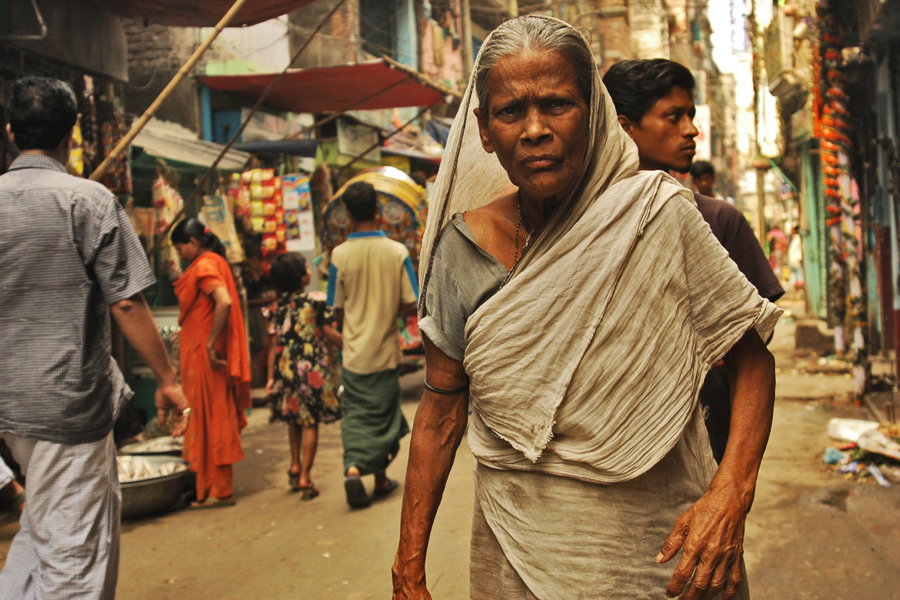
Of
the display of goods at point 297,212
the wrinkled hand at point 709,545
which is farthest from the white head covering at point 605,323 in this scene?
the display of goods at point 297,212

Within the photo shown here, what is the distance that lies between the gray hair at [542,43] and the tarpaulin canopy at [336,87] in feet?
21.5

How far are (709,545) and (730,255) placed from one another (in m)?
1.36

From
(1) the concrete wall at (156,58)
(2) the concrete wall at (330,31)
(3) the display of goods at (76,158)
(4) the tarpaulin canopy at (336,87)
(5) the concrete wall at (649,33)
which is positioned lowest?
(3) the display of goods at (76,158)

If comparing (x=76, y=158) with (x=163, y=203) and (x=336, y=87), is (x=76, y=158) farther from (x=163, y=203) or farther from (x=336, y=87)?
(x=336, y=87)

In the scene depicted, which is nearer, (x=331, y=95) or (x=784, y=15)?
(x=331, y=95)

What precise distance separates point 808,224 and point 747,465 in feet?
59.2

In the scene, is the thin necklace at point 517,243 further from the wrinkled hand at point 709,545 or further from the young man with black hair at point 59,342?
the young man with black hair at point 59,342

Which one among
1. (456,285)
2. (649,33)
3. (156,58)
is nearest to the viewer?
(456,285)

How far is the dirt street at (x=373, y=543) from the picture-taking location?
12.1ft

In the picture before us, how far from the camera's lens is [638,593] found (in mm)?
1496

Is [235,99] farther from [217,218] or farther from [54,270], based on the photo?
[54,270]

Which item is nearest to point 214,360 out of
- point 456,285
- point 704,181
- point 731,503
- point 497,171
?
point 704,181

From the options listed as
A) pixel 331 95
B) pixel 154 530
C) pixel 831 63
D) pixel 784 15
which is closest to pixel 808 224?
pixel 784 15

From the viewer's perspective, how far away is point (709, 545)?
4.56 feet
